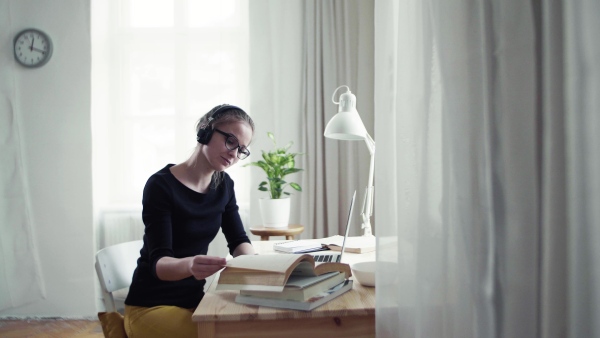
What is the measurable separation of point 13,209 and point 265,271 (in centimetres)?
312

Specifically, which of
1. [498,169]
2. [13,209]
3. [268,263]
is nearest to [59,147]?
[13,209]

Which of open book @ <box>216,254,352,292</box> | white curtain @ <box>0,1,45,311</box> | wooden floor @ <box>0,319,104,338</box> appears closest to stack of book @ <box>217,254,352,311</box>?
open book @ <box>216,254,352,292</box>

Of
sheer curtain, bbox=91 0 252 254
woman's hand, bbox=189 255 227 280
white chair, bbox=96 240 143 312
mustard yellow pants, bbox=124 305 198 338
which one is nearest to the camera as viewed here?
woman's hand, bbox=189 255 227 280

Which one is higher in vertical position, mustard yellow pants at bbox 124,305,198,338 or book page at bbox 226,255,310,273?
book page at bbox 226,255,310,273

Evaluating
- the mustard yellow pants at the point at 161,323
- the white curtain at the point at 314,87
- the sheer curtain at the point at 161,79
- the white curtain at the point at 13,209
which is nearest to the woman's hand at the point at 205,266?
the mustard yellow pants at the point at 161,323

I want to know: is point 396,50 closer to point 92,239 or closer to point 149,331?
point 149,331

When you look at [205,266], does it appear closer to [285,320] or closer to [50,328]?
[285,320]

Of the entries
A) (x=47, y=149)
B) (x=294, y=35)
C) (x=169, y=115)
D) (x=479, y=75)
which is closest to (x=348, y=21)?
(x=294, y=35)

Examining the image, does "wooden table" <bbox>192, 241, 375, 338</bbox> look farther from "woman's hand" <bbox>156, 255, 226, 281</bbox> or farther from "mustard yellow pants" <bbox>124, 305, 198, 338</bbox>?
"mustard yellow pants" <bbox>124, 305, 198, 338</bbox>

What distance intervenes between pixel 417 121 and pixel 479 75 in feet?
0.45

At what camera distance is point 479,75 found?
686 mm

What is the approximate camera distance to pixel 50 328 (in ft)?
11.1

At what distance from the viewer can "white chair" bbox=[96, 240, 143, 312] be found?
5.55 ft

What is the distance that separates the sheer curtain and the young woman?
2.15 m
